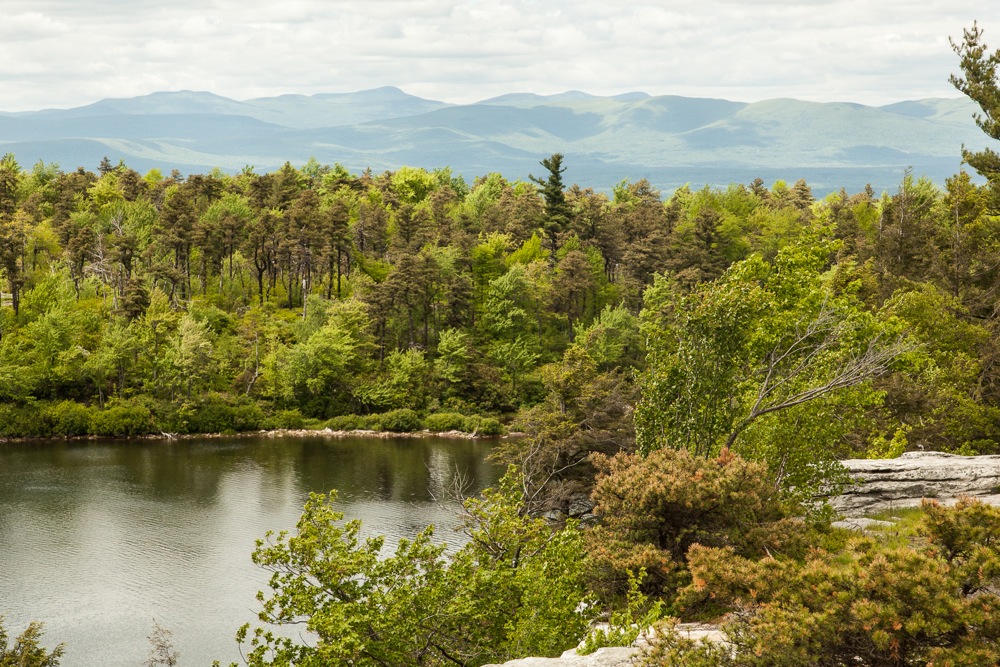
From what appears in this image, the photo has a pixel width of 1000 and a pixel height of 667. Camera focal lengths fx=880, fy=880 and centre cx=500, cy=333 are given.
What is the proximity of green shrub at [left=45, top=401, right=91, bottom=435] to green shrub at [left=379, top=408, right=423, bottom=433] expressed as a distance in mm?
17583

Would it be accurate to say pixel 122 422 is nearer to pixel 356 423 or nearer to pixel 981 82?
pixel 356 423

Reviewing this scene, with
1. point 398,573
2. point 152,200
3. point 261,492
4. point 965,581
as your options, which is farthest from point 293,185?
point 965,581

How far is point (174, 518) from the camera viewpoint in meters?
36.6

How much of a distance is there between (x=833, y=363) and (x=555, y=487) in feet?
49.1

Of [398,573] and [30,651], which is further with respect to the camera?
[30,651]

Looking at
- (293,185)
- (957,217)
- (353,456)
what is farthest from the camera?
(293,185)

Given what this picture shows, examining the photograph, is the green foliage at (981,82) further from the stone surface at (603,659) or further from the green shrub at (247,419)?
the green shrub at (247,419)

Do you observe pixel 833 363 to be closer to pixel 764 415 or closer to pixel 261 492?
pixel 764 415

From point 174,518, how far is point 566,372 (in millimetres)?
17369

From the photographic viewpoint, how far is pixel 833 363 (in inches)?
723

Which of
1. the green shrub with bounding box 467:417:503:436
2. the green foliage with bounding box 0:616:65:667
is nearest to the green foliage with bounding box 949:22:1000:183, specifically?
the green foliage with bounding box 0:616:65:667

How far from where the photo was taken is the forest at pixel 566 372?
36.5ft

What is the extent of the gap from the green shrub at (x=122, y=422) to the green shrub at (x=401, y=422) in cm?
1398

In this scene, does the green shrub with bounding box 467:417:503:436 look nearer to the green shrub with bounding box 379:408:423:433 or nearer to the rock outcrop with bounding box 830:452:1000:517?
the green shrub with bounding box 379:408:423:433
